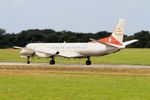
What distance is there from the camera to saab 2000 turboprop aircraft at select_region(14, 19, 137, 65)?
66.8 m

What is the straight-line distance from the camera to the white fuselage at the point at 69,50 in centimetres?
6750

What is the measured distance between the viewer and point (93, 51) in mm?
68125

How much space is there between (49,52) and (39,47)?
2.21 m

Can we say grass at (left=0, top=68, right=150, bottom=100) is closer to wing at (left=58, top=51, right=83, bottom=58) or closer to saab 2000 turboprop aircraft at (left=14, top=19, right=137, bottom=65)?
saab 2000 turboprop aircraft at (left=14, top=19, right=137, bottom=65)

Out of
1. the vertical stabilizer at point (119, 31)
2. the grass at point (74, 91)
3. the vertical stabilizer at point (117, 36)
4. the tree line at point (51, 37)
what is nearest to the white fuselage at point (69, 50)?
the vertical stabilizer at point (117, 36)

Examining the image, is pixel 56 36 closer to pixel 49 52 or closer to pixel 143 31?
pixel 143 31

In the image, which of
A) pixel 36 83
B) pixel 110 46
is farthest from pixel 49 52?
pixel 36 83

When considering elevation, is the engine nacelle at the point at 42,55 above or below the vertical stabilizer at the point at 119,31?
below

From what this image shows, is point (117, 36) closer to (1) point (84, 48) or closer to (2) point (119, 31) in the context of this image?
(2) point (119, 31)

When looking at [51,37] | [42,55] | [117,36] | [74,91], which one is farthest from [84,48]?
[51,37]

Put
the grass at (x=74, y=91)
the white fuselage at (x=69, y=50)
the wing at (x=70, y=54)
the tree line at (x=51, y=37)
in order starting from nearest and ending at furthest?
1. the grass at (x=74, y=91)
2. the white fuselage at (x=69, y=50)
3. the wing at (x=70, y=54)
4. the tree line at (x=51, y=37)

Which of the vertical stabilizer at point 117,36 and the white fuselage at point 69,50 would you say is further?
the white fuselage at point 69,50

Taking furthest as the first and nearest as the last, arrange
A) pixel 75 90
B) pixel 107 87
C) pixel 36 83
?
pixel 36 83
pixel 107 87
pixel 75 90

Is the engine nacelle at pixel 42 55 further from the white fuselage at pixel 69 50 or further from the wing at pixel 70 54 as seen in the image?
the wing at pixel 70 54
